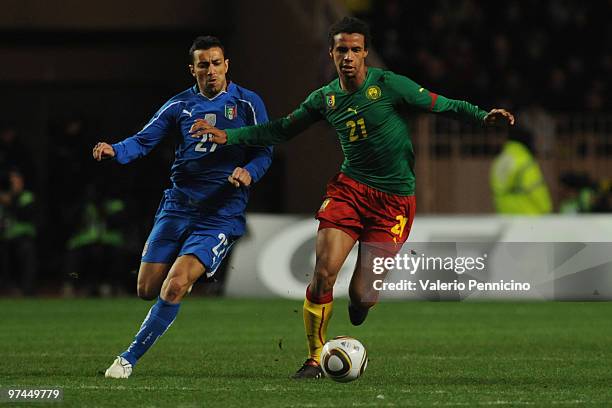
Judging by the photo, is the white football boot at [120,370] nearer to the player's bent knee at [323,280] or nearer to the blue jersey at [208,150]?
the blue jersey at [208,150]

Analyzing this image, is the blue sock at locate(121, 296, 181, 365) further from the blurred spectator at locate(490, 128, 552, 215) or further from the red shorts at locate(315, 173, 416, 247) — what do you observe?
the blurred spectator at locate(490, 128, 552, 215)

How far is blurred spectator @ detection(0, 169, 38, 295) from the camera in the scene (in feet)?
54.1

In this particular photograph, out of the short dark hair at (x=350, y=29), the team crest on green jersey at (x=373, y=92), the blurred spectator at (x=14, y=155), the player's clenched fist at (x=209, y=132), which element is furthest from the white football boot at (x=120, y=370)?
the blurred spectator at (x=14, y=155)

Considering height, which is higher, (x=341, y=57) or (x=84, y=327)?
(x=341, y=57)

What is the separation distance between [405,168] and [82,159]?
10.1 meters

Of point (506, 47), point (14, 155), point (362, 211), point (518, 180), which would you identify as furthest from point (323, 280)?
point (506, 47)

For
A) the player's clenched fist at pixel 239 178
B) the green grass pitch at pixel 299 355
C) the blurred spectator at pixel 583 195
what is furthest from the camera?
the blurred spectator at pixel 583 195

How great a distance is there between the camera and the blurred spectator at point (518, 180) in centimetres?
1463

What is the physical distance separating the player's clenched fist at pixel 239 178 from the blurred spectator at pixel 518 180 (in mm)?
7200

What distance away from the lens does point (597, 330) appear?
11773mm

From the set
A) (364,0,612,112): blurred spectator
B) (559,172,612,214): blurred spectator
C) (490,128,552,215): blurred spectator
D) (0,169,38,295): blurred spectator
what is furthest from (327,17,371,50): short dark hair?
(364,0,612,112): blurred spectator

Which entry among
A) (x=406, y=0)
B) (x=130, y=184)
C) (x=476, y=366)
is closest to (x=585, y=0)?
(x=406, y=0)

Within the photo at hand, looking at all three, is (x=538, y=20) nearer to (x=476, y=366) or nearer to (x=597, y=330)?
(x=597, y=330)

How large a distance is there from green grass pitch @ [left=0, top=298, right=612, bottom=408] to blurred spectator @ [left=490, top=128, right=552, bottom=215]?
109cm
